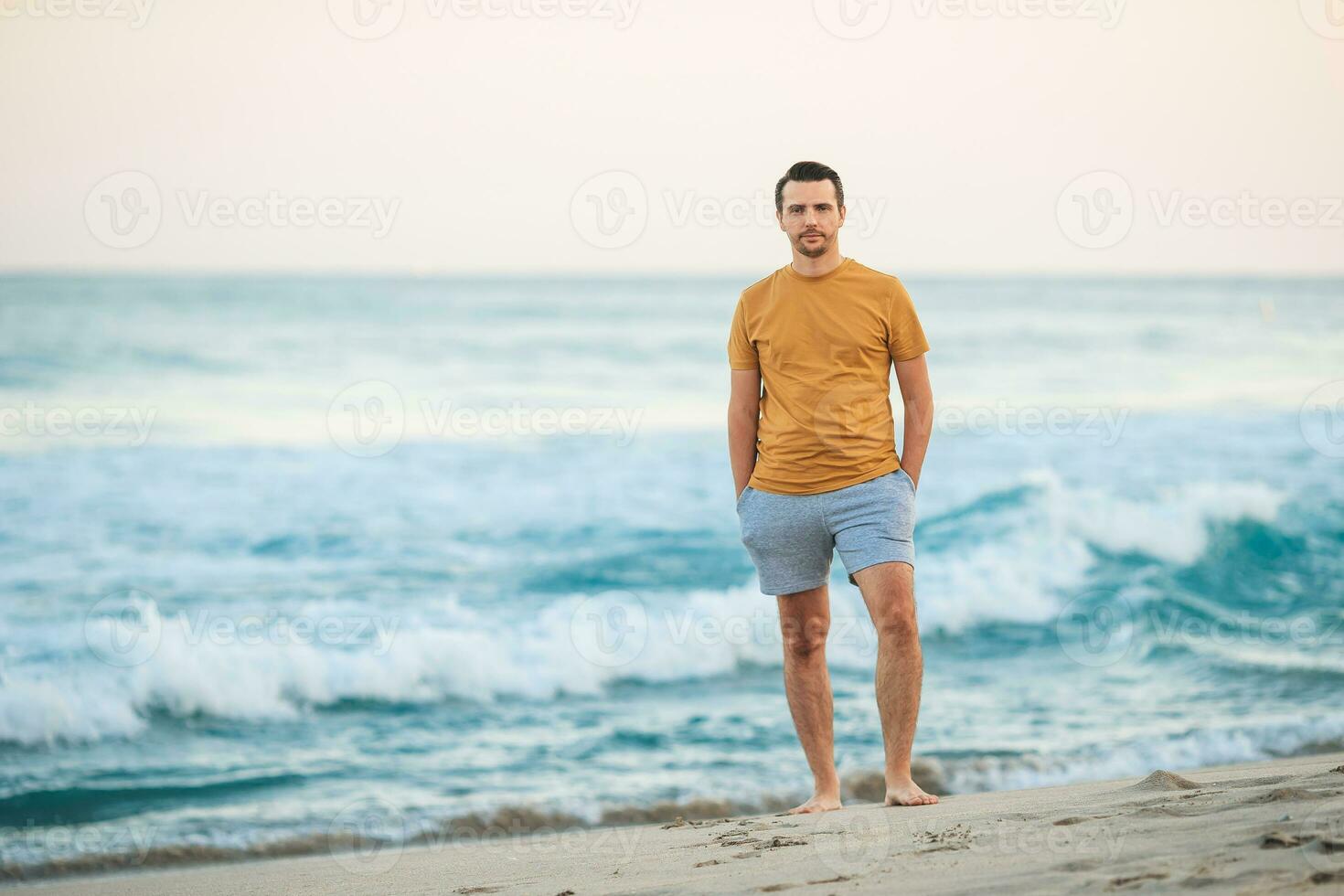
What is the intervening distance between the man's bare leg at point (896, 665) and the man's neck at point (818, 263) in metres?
0.88

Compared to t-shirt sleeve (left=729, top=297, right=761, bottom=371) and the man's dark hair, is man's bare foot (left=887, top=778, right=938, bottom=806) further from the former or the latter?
the man's dark hair

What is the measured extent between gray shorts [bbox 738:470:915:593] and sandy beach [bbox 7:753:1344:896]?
0.71 meters

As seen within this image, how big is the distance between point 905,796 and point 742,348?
1.41 m

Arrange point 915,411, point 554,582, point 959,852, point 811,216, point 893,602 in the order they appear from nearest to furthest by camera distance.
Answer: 1. point 959,852
2. point 893,602
3. point 811,216
4. point 915,411
5. point 554,582

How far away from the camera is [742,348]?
146 inches

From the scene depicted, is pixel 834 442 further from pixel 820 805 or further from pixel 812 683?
pixel 820 805

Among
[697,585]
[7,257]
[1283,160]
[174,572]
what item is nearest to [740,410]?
[697,585]

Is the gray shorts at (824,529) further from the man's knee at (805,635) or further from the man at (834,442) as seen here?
the man's knee at (805,635)

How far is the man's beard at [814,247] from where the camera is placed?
3.54 m

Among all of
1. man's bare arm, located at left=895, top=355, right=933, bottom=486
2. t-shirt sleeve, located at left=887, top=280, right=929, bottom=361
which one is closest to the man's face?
t-shirt sleeve, located at left=887, top=280, right=929, bottom=361

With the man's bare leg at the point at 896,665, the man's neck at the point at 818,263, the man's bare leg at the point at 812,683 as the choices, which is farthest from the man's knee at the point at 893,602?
the man's neck at the point at 818,263

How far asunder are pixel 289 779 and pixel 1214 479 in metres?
9.95

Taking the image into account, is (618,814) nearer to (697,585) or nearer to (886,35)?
(697,585)

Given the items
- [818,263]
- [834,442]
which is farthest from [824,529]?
[818,263]
